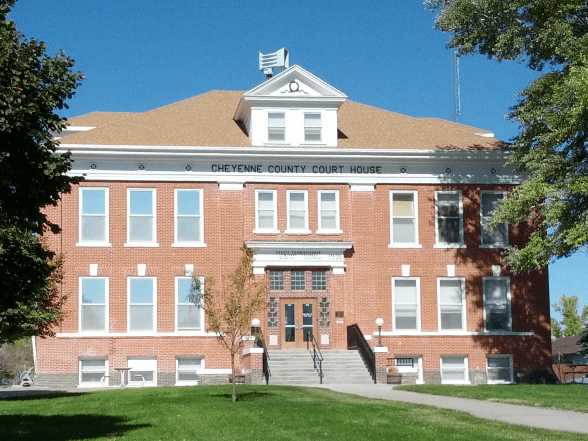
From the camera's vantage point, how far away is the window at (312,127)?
38.9 meters

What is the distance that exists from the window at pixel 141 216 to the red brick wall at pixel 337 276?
0.86 feet

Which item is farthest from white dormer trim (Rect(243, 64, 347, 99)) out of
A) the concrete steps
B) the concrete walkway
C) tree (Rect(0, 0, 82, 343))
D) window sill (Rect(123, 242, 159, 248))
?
tree (Rect(0, 0, 82, 343))

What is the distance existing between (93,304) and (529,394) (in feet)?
56.9

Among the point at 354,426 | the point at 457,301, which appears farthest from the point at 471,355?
the point at 354,426

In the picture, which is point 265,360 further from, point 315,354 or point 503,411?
point 503,411

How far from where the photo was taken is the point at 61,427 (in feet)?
63.1

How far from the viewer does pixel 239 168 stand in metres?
38.2

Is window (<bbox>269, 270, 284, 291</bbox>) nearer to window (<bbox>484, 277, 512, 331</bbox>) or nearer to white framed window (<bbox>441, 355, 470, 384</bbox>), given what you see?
white framed window (<bbox>441, 355, 470, 384</bbox>)

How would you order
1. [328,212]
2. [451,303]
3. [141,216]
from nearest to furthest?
[141,216]
[328,212]
[451,303]

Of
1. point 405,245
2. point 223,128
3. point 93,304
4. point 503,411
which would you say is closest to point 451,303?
point 405,245

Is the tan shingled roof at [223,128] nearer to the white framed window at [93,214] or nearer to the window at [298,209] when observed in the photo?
the white framed window at [93,214]

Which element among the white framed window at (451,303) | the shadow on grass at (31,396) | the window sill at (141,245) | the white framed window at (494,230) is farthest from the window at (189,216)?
the white framed window at (494,230)

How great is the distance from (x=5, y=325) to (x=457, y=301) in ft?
58.9

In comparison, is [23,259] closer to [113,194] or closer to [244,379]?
[244,379]
